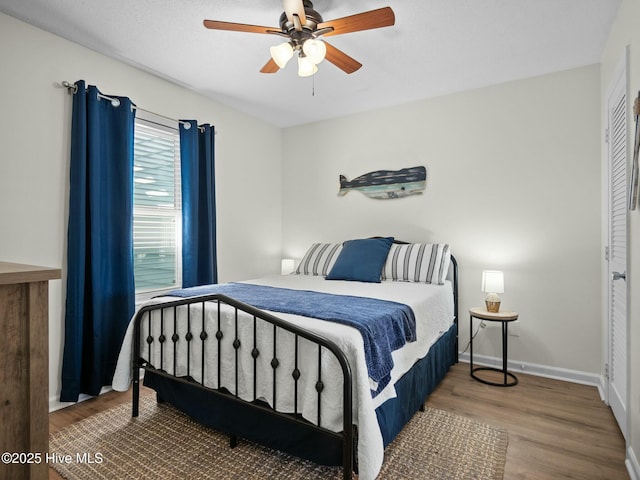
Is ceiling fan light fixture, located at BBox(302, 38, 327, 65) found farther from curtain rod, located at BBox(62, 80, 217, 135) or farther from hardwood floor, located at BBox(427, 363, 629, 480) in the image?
hardwood floor, located at BBox(427, 363, 629, 480)

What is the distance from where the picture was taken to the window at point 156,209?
9.62ft

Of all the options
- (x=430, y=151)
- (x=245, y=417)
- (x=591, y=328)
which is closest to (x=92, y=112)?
(x=245, y=417)

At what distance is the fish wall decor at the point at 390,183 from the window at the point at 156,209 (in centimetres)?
180

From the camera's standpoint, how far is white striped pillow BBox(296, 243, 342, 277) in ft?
11.4

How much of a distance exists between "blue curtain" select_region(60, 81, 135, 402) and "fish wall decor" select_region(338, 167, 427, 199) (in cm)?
220

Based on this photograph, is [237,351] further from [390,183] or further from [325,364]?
[390,183]

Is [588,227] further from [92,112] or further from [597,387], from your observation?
[92,112]

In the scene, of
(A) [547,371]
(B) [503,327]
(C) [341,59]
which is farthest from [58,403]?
(A) [547,371]

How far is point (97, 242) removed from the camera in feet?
8.04

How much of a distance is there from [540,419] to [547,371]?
841mm

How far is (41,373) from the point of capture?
35.3 inches

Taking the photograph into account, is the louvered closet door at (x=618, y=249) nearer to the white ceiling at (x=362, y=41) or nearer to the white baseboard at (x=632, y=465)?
the white baseboard at (x=632, y=465)

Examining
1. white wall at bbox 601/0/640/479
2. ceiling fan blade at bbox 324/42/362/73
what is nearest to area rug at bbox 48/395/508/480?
white wall at bbox 601/0/640/479

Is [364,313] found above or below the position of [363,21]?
below
